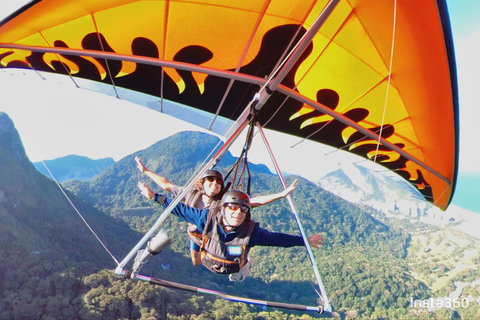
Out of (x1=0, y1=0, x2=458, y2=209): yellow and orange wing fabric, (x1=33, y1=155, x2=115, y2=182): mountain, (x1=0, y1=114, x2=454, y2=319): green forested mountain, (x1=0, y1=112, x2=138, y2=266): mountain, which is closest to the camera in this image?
(x1=0, y1=0, x2=458, y2=209): yellow and orange wing fabric

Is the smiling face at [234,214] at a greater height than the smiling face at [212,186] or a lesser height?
lesser

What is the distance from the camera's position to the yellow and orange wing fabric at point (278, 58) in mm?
3037

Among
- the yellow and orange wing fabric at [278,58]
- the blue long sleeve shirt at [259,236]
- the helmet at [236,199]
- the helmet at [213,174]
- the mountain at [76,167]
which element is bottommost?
the blue long sleeve shirt at [259,236]

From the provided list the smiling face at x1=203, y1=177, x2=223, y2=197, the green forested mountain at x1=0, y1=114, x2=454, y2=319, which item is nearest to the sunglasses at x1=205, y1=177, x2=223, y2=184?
the smiling face at x1=203, y1=177, x2=223, y2=197

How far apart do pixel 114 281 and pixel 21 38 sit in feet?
164

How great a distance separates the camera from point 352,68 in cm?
412

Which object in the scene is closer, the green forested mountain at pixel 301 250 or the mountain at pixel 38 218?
the mountain at pixel 38 218

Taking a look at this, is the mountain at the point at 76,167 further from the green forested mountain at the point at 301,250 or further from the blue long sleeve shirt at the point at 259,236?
the blue long sleeve shirt at the point at 259,236

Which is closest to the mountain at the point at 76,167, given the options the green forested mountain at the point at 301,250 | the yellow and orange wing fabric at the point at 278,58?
the green forested mountain at the point at 301,250

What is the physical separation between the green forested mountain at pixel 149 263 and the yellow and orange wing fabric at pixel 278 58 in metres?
28.2

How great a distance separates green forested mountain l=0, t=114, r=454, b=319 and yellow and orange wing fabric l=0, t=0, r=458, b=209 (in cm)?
2818

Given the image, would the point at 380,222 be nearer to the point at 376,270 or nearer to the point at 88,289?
the point at 376,270

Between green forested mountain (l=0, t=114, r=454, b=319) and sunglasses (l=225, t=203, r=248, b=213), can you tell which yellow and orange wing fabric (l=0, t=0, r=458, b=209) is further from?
green forested mountain (l=0, t=114, r=454, b=319)

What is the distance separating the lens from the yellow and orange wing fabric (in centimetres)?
304
